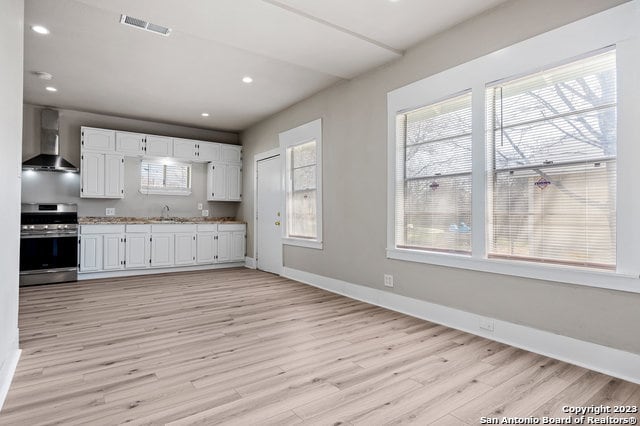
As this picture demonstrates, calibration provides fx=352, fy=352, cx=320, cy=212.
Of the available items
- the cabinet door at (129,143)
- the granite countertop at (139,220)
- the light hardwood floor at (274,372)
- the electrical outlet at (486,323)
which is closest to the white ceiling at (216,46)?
the cabinet door at (129,143)

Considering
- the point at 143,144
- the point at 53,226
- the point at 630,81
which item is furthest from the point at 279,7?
the point at 53,226

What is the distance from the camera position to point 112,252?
5816 millimetres

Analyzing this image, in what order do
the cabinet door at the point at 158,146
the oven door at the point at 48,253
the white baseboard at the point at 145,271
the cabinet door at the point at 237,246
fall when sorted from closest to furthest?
the oven door at the point at 48,253
the white baseboard at the point at 145,271
the cabinet door at the point at 158,146
the cabinet door at the point at 237,246

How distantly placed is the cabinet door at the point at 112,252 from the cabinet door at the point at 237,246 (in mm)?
1938

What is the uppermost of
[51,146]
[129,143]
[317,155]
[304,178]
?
[129,143]

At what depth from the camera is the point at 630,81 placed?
7.29 feet

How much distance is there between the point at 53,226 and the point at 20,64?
143 inches

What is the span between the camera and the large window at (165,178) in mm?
6574

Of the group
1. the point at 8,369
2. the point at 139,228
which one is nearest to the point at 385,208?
the point at 8,369

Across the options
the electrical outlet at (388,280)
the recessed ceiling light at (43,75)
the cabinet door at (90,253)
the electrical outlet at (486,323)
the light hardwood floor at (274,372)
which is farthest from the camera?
the cabinet door at (90,253)

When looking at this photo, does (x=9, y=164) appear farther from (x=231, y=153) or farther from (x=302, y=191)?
(x=231, y=153)

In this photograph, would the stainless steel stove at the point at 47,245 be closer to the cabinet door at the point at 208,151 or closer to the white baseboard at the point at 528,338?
the cabinet door at the point at 208,151

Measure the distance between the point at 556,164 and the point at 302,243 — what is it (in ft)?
11.6

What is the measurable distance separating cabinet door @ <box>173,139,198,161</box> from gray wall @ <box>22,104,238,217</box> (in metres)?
0.38
